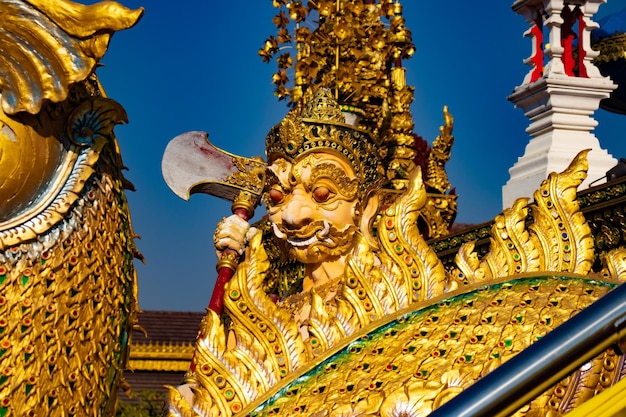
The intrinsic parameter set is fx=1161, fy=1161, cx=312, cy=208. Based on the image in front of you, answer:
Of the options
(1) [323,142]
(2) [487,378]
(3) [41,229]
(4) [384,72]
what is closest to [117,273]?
(3) [41,229]

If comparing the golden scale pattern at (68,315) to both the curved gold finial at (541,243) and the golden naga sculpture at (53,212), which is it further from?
the curved gold finial at (541,243)

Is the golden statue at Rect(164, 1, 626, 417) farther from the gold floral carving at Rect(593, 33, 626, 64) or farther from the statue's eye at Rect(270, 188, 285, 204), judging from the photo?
the gold floral carving at Rect(593, 33, 626, 64)

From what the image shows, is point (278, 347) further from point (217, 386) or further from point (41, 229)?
point (41, 229)

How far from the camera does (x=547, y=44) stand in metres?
8.04

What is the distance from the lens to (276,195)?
3852 millimetres

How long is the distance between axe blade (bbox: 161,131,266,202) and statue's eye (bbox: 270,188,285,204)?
646 millimetres

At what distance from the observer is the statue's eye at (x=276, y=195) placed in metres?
3.82

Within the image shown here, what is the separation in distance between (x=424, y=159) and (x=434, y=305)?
846 cm

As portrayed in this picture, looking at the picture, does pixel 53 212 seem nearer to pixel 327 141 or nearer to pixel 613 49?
pixel 327 141

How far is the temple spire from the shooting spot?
7.48 metres

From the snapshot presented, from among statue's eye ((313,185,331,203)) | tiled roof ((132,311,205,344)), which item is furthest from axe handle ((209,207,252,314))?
tiled roof ((132,311,205,344))

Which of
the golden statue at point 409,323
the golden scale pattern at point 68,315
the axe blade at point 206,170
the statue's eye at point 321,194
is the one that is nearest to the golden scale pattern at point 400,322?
the golden statue at point 409,323

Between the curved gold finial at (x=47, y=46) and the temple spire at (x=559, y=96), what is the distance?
17.3 ft

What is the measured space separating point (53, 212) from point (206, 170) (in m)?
2.17
